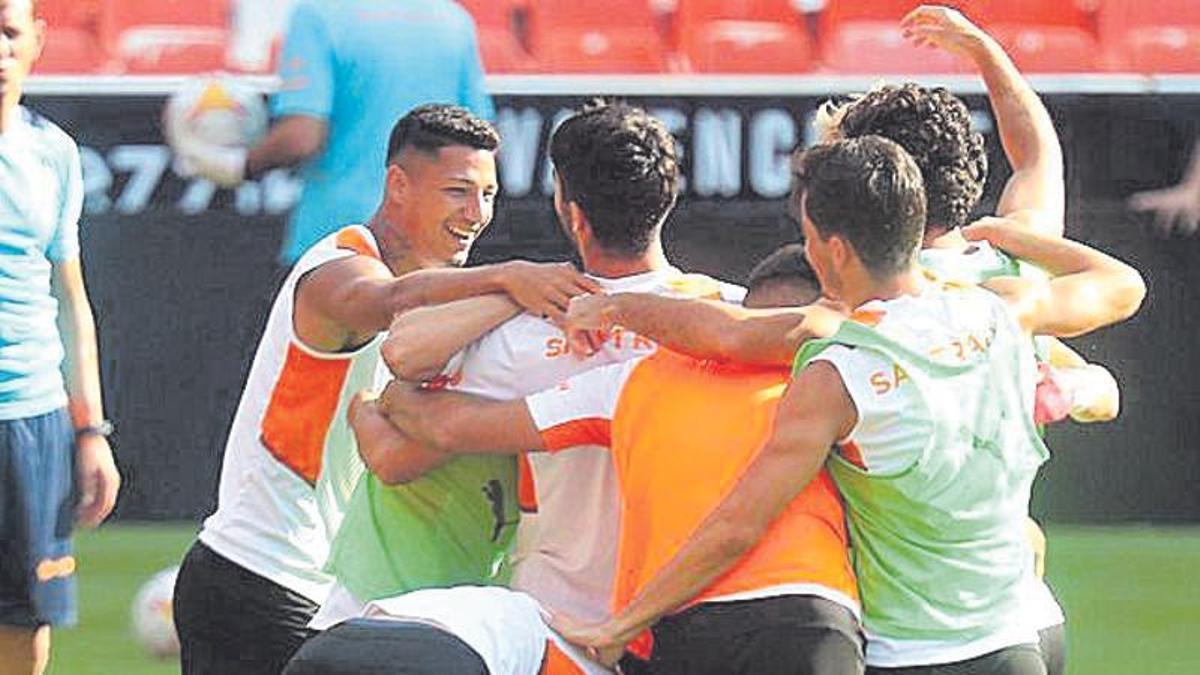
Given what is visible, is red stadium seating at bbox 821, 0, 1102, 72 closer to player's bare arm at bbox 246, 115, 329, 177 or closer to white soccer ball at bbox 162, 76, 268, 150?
player's bare arm at bbox 246, 115, 329, 177

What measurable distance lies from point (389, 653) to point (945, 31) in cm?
192

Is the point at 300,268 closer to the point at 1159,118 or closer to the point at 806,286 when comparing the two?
the point at 806,286

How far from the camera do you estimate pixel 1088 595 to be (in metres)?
9.09

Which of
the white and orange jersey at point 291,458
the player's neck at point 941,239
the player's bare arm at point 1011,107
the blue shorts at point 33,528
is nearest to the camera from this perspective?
the player's neck at point 941,239

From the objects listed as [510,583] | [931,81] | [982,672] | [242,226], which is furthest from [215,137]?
[982,672]

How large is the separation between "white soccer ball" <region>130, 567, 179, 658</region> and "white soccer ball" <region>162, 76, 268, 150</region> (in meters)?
1.74

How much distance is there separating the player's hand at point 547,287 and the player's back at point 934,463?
1.67 ft

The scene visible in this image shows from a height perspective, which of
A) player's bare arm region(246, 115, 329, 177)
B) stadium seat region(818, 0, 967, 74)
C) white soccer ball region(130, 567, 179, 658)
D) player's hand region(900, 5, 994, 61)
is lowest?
white soccer ball region(130, 567, 179, 658)

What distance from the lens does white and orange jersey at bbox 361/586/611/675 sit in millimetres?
3820

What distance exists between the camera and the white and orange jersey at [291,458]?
5184 mm

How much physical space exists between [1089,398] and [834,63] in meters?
7.28

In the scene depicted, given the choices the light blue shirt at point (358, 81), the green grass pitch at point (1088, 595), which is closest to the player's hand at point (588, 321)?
the green grass pitch at point (1088, 595)

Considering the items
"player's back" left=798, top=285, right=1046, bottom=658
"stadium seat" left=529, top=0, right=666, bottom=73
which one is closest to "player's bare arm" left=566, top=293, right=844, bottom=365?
"player's back" left=798, top=285, right=1046, bottom=658

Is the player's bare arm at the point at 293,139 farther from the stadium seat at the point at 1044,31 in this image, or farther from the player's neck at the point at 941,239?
the player's neck at the point at 941,239
